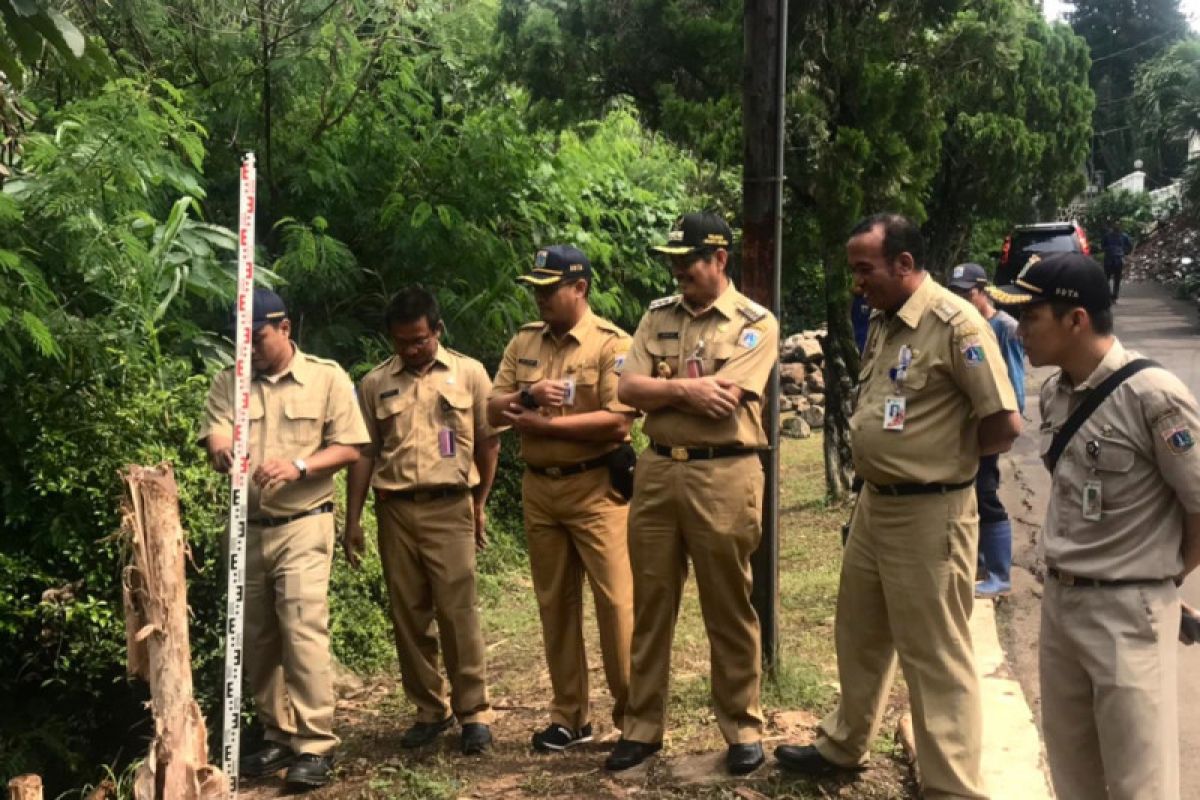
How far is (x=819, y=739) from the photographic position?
4.50 meters

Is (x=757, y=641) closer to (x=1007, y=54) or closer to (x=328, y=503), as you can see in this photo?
(x=328, y=503)

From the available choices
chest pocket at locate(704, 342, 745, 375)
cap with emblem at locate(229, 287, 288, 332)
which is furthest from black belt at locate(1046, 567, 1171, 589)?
cap with emblem at locate(229, 287, 288, 332)

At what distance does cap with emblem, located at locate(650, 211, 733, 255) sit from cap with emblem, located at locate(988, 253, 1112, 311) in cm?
139

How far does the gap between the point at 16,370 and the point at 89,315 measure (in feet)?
2.22

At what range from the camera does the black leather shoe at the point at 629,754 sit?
469 centimetres

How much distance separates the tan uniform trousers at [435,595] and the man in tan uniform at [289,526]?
0.33 m

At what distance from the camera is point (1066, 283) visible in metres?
3.34

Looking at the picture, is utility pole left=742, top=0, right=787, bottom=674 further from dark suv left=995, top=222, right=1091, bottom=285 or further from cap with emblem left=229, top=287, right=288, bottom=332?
dark suv left=995, top=222, right=1091, bottom=285

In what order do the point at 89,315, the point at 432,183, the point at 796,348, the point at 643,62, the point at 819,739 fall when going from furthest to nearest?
the point at 796,348 < the point at 643,62 < the point at 432,183 < the point at 89,315 < the point at 819,739

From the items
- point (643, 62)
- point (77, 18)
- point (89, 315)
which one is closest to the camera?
point (89, 315)

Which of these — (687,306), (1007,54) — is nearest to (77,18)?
(687,306)

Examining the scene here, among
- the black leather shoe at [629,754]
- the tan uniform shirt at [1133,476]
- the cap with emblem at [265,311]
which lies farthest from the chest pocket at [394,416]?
the tan uniform shirt at [1133,476]

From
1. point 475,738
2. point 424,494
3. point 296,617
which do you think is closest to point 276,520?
→ point 296,617

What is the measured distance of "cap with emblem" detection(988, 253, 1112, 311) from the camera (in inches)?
132
